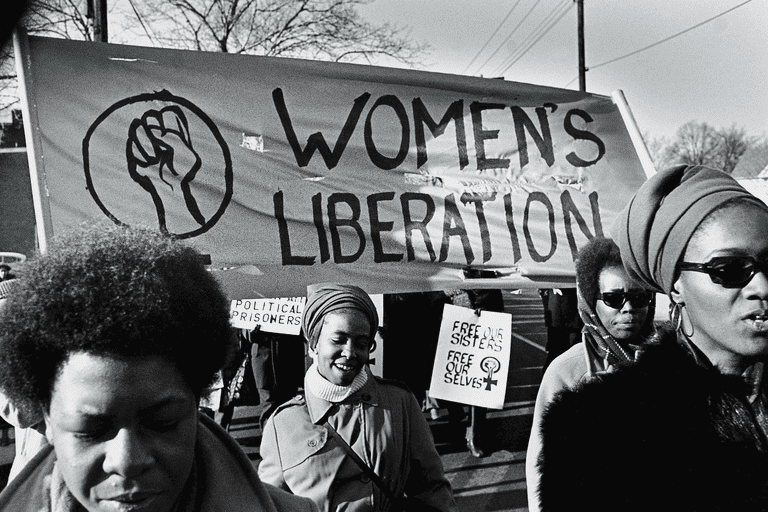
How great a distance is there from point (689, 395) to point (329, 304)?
5.25 ft

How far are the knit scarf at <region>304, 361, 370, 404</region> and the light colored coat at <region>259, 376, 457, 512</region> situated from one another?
0.07 ft

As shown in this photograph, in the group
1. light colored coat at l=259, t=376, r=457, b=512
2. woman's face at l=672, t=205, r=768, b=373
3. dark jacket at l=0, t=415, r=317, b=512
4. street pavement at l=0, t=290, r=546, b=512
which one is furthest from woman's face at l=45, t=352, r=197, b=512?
street pavement at l=0, t=290, r=546, b=512

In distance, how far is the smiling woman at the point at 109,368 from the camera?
4.02 feet

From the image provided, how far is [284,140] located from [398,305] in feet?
12.7

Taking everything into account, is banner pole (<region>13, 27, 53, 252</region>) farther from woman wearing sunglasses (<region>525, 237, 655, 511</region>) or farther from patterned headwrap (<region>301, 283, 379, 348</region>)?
woman wearing sunglasses (<region>525, 237, 655, 511</region>)

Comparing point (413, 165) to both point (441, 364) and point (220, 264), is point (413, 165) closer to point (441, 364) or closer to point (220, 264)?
point (220, 264)

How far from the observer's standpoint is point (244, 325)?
588 centimetres

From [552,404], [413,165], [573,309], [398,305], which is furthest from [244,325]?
[552,404]

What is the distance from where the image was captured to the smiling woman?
1.22 metres

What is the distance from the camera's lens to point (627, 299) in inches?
122

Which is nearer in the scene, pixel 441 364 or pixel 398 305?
pixel 441 364

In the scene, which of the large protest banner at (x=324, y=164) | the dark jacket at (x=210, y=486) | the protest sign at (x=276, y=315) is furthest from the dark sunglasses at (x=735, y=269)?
the protest sign at (x=276, y=315)

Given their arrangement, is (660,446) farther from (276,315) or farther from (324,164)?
(276,315)

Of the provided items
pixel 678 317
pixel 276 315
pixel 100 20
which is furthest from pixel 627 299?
pixel 100 20
